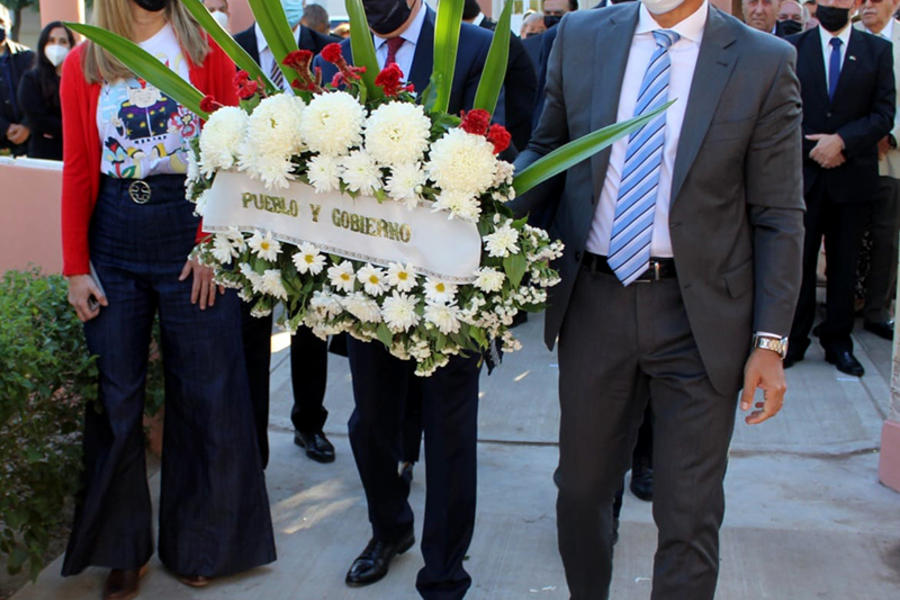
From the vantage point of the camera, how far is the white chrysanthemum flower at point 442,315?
259cm

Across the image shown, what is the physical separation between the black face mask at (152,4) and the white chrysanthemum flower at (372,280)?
146 centimetres

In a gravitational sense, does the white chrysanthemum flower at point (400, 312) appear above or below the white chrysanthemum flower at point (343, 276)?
below

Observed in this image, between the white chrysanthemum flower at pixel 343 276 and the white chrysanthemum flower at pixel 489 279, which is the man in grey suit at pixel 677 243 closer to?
the white chrysanthemum flower at pixel 489 279

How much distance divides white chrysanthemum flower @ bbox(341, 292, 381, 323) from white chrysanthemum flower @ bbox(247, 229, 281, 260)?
10.2 inches

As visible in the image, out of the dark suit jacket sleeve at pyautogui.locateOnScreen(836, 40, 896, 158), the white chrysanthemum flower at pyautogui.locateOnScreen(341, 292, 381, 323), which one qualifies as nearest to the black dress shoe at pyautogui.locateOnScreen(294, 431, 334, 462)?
the white chrysanthemum flower at pyautogui.locateOnScreen(341, 292, 381, 323)

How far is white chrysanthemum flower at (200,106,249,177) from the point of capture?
2.74 meters

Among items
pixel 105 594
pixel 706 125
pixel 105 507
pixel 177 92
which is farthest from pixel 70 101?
pixel 706 125

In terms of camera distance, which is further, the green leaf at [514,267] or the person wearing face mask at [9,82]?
the person wearing face mask at [9,82]

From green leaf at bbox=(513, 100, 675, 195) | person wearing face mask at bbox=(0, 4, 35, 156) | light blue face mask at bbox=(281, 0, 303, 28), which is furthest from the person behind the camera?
person wearing face mask at bbox=(0, 4, 35, 156)

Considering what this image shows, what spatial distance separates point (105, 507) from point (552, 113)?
2122 millimetres

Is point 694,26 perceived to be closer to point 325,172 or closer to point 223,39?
point 325,172

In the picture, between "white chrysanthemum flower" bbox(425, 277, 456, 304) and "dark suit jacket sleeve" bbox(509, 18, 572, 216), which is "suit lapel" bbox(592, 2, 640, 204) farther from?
"white chrysanthemum flower" bbox(425, 277, 456, 304)

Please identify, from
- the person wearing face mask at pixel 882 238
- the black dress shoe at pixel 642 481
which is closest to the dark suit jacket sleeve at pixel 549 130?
the black dress shoe at pixel 642 481

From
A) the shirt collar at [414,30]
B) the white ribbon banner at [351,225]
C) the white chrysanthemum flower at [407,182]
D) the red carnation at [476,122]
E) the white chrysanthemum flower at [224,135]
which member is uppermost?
the shirt collar at [414,30]
